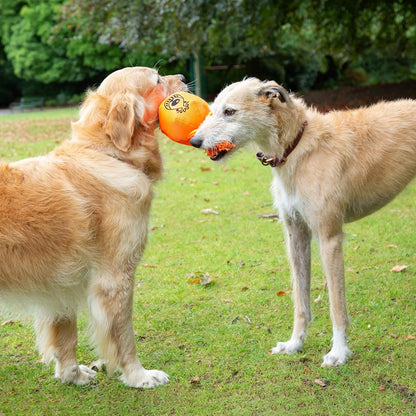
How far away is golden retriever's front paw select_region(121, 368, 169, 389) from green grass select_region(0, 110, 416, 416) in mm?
62

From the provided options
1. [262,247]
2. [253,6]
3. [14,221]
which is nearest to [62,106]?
[253,6]

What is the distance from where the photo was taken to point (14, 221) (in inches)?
132

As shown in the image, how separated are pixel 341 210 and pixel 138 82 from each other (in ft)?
6.13

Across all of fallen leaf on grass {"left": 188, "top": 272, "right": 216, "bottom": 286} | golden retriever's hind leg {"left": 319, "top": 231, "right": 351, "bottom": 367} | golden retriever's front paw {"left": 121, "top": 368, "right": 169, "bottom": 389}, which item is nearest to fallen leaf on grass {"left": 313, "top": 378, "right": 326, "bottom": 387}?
golden retriever's hind leg {"left": 319, "top": 231, "right": 351, "bottom": 367}

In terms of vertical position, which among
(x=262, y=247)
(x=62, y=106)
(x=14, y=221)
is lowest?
(x=62, y=106)

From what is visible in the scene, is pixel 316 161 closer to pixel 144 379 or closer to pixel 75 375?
pixel 144 379

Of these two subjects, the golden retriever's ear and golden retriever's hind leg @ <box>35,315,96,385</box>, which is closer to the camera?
the golden retriever's ear

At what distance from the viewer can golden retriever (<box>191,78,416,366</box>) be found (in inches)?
157

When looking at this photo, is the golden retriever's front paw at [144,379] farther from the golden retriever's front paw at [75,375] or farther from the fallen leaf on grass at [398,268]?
the fallen leaf on grass at [398,268]

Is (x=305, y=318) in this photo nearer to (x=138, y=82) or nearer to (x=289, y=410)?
(x=289, y=410)

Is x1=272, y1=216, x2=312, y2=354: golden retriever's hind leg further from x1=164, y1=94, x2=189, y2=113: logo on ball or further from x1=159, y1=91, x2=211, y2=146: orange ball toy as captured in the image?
x1=164, y1=94, x2=189, y2=113: logo on ball

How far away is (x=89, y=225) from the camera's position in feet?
11.7

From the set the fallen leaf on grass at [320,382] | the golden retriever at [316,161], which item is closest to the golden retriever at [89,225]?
the golden retriever at [316,161]

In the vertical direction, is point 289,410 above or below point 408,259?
above
